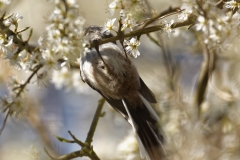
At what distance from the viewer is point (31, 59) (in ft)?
6.96

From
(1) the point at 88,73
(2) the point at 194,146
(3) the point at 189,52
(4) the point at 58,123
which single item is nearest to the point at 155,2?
(3) the point at 189,52

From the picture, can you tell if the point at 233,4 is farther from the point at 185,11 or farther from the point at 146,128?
the point at 146,128

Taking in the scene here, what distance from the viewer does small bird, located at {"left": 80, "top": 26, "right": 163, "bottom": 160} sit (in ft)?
10.1

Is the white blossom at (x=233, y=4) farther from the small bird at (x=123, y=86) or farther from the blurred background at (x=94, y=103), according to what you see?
the small bird at (x=123, y=86)

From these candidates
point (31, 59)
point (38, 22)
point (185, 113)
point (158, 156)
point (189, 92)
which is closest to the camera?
point (185, 113)

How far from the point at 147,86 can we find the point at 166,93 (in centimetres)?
111

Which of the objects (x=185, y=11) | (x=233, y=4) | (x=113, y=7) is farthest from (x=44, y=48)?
(x=233, y=4)

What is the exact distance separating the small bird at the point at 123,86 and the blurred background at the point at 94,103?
0.33 ft

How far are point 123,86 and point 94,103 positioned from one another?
1.19 meters

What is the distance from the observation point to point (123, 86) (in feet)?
10.5

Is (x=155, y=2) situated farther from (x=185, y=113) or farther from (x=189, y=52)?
(x=185, y=113)

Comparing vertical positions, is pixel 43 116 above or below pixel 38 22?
below

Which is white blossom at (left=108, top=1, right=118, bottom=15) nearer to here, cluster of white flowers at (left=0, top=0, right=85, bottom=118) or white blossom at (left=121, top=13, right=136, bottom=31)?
white blossom at (left=121, top=13, right=136, bottom=31)

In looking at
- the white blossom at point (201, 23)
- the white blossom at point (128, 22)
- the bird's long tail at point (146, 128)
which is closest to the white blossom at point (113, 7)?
the white blossom at point (128, 22)
